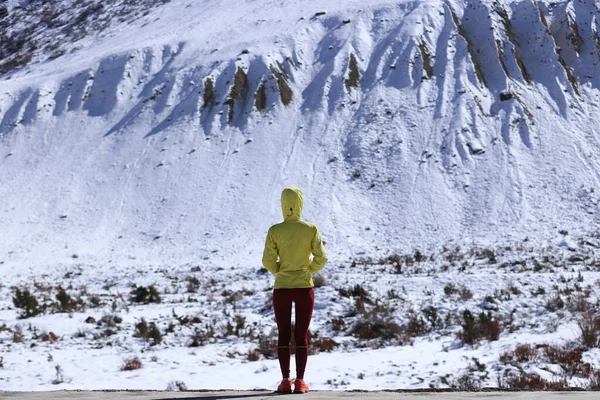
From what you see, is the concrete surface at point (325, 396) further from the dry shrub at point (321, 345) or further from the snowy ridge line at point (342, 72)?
the snowy ridge line at point (342, 72)

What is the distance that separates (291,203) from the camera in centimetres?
631

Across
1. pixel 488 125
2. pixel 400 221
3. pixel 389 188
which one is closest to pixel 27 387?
pixel 400 221

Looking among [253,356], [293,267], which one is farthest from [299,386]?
[253,356]

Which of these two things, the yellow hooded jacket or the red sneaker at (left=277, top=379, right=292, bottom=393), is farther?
the yellow hooded jacket

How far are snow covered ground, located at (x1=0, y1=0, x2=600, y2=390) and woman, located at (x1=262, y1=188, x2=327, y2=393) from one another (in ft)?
9.67

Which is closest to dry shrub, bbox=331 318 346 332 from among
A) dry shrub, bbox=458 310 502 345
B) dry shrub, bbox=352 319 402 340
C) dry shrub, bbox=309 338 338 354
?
dry shrub, bbox=352 319 402 340

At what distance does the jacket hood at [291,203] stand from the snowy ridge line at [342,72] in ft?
96.2

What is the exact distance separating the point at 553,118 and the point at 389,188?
1077cm

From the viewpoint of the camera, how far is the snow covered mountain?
28172 millimetres

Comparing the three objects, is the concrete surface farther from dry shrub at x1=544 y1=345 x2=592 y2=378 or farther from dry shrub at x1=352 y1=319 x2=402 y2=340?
dry shrub at x1=352 y1=319 x2=402 y2=340

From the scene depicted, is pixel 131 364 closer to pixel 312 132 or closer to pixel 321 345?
pixel 321 345

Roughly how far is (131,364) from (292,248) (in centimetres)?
540

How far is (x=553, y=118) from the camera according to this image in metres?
34.1

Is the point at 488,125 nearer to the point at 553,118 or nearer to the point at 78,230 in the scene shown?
the point at 553,118
